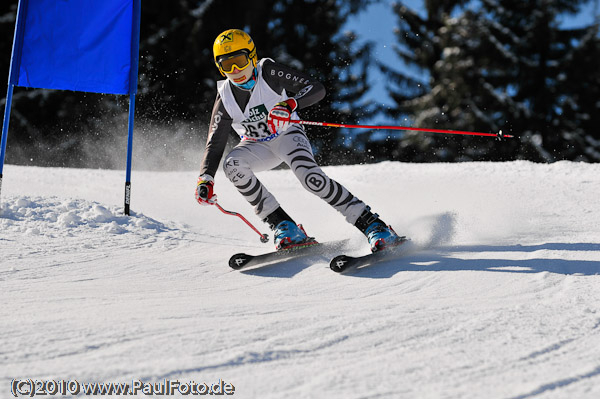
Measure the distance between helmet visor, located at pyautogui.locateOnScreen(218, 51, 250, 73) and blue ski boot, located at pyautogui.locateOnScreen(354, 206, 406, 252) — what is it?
46.8 inches

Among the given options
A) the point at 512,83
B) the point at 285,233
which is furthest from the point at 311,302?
the point at 512,83

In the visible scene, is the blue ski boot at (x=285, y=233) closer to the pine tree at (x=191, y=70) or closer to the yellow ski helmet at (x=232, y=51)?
the yellow ski helmet at (x=232, y=51)

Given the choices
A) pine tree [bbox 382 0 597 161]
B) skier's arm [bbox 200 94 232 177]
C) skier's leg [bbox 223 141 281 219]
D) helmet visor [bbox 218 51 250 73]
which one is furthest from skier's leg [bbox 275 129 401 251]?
pine tree [bbox 382 0 597 161]

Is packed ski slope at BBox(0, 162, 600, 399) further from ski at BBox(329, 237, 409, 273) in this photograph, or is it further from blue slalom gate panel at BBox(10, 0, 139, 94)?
blue slalom gate panel at BBox(10, 0, 139, 94)

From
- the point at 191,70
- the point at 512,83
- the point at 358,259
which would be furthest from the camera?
the point at 512,83

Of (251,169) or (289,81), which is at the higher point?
(289,81)

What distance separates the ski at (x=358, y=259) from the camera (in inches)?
137

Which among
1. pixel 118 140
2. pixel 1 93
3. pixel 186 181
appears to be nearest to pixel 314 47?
pixel 118 140

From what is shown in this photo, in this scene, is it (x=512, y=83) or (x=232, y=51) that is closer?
(x=232, y=51)

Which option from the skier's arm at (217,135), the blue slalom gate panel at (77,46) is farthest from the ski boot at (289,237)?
the blue slalom gate panel at (77,46)

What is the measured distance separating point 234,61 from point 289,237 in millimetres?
1150

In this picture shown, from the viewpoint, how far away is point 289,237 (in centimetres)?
402

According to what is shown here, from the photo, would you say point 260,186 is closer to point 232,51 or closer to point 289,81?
point 289,81

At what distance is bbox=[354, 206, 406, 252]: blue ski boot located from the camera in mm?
3814
